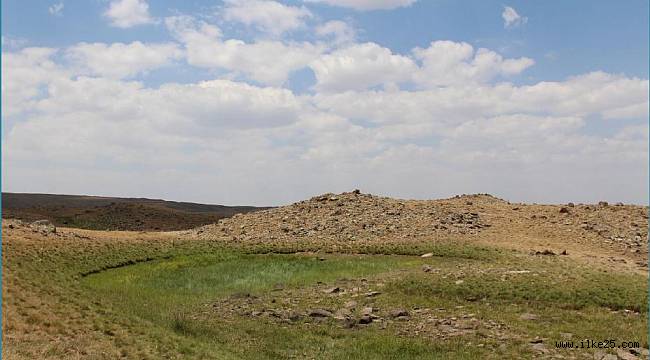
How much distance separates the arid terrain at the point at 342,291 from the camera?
18562 millimetres

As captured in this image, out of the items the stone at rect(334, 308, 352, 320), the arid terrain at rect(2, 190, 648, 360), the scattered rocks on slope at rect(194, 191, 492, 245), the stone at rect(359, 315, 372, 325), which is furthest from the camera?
the scattered rocks on slope at rect(194, 191, 492, 245)

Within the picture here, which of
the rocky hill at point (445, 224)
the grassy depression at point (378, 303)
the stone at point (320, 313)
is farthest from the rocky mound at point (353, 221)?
the stone at point (320, 313)

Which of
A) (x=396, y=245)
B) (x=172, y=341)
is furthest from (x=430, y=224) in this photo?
(x=172, y=341)

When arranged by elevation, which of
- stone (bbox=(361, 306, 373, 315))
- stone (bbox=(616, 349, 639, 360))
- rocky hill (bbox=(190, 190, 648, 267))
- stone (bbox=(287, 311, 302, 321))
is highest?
rocky hill (bbox=(190, 190, 648, 267))

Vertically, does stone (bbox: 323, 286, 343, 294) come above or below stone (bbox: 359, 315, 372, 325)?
above

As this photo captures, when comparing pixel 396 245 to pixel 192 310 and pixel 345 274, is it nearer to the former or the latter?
pixel 345 274

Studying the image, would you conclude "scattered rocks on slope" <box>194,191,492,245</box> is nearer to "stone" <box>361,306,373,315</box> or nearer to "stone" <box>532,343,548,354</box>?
"stone" <box>361,306,373,315</box>

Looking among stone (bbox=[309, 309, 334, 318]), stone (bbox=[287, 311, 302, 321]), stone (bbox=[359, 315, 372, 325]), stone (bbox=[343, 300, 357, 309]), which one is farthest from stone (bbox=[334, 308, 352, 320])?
stone (bbox=[287, 311, 302, 321])

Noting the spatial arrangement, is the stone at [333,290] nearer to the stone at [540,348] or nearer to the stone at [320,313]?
the stone at [320,313]

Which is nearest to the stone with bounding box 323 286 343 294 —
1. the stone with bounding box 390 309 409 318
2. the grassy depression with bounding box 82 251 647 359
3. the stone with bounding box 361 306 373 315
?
the grassy depression with bounding box 82 251 647 359

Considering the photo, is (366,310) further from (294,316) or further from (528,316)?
(528,316)

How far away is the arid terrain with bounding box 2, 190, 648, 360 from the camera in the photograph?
60.9ft

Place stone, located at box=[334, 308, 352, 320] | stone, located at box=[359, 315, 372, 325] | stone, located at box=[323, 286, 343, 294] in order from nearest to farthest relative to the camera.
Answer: stone, located at box=[359, 315, 372, 325], stone, located at box=[334, 308, 352, 320], stone, located at box=[323, 286, 343, 294]

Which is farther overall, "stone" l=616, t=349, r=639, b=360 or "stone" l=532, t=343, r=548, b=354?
"stone" l=532, t=343, r=548, b=354
